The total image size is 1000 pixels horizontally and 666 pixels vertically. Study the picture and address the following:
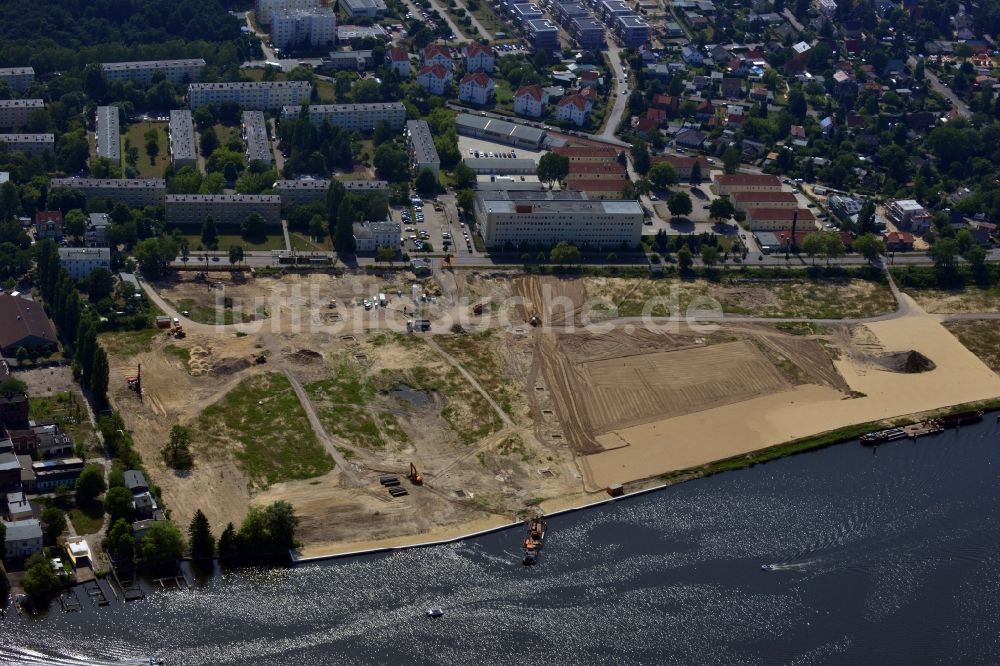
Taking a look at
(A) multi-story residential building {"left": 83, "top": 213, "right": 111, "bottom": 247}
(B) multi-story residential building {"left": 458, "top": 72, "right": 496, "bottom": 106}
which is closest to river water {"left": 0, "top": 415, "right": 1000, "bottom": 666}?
(A) multi-story residential building {"left": 83, "top": 213, "right": 111, "bottom": 247}

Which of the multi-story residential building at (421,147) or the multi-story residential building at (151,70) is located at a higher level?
the multi-story residential building at (421,147)

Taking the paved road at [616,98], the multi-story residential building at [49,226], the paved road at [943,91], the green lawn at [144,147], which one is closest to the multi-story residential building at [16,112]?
the green lawn at [144,147]

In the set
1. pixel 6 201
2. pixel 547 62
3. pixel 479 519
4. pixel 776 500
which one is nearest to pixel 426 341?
pixel 479 519

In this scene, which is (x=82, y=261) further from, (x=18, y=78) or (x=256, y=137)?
(x=18, y=78)

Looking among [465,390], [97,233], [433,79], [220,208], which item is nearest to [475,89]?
[433,79]

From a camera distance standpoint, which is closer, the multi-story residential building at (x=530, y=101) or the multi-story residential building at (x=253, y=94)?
the multi-story residential building at (x=253, y=94)

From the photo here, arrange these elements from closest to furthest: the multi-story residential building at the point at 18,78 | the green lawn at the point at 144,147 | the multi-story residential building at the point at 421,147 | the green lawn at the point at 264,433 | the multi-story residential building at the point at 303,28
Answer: the green lawn at the point at 264,433 → the green lawn at the point at 144,147 → the multi-story residential building at the point at 421,147 → the multi-story residential building at the point at 18,78 → the multi-story residential building at the point at 303,28

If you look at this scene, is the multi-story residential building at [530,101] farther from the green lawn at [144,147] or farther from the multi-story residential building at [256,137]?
the green lawn at [144,147]
